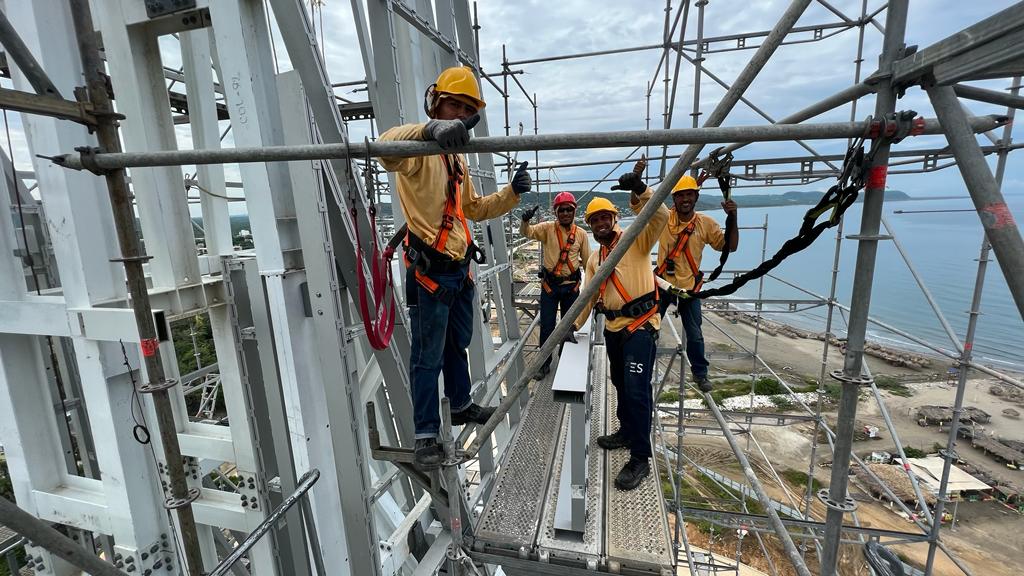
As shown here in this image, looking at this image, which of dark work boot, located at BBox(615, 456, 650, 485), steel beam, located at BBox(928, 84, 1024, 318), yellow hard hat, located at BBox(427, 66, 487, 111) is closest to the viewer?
steel beam, located at BBox(928, 84, 1024, 318)

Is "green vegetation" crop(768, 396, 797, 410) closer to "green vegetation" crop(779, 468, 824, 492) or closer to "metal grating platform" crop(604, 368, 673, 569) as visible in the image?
"green vegetation" crop(779, 468, 824, 492)

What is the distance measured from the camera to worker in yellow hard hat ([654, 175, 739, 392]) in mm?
4789

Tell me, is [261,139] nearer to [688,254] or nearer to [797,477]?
[688,254]

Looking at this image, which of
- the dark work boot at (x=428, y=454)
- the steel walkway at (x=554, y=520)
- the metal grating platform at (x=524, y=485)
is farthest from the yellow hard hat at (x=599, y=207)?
the dark work boot at (x=428, y=454)

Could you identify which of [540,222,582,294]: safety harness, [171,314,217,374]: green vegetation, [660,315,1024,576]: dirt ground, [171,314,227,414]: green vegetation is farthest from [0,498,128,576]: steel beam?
[171,314,217,374]: green vegetation

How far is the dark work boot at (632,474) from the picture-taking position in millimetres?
3424

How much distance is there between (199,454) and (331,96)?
3.49 metres

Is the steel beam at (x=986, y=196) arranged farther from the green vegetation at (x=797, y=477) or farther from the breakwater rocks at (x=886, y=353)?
the breakwater rocks at (x=886, y=353)

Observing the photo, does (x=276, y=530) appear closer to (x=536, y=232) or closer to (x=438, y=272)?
(x=438, y=272)

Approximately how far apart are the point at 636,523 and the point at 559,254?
3.51 m

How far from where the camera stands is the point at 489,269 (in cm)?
650

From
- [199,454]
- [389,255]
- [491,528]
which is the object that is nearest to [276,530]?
[199,454]

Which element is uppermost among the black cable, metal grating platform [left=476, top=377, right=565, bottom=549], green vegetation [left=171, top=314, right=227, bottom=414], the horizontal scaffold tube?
the horizontal scaffold tube

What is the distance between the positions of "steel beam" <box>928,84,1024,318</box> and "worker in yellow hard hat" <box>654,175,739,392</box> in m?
3.18
